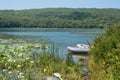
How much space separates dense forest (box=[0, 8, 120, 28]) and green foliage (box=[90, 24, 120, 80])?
376 ft

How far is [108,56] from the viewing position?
8852 millimetres

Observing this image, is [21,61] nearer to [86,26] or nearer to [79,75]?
[79,75]

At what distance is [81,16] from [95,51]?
166 m

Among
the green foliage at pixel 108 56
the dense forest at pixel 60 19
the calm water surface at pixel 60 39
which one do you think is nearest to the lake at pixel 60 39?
the calm water surface at pixel 60 39

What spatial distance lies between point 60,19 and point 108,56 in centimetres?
15742

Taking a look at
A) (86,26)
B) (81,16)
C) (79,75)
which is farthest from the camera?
(81,16)

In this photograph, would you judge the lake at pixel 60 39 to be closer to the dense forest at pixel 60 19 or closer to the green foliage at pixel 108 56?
the green foliage at pixel 108 56

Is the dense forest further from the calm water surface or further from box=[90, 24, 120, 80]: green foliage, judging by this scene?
box=[90, 24, 120, 80]: green foliage

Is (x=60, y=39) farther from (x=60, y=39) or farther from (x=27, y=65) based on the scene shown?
(x=27, y=65)

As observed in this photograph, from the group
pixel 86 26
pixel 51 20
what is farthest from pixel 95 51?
pixel 51 20

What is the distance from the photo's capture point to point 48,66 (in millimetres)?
13227

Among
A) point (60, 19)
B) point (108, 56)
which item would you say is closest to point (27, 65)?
point (108, 56)

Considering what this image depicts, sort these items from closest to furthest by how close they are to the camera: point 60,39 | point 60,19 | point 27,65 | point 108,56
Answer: point 108,56
point 27,65
point 60,39
point 60,19

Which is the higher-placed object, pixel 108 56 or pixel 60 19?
pixel 108 56
